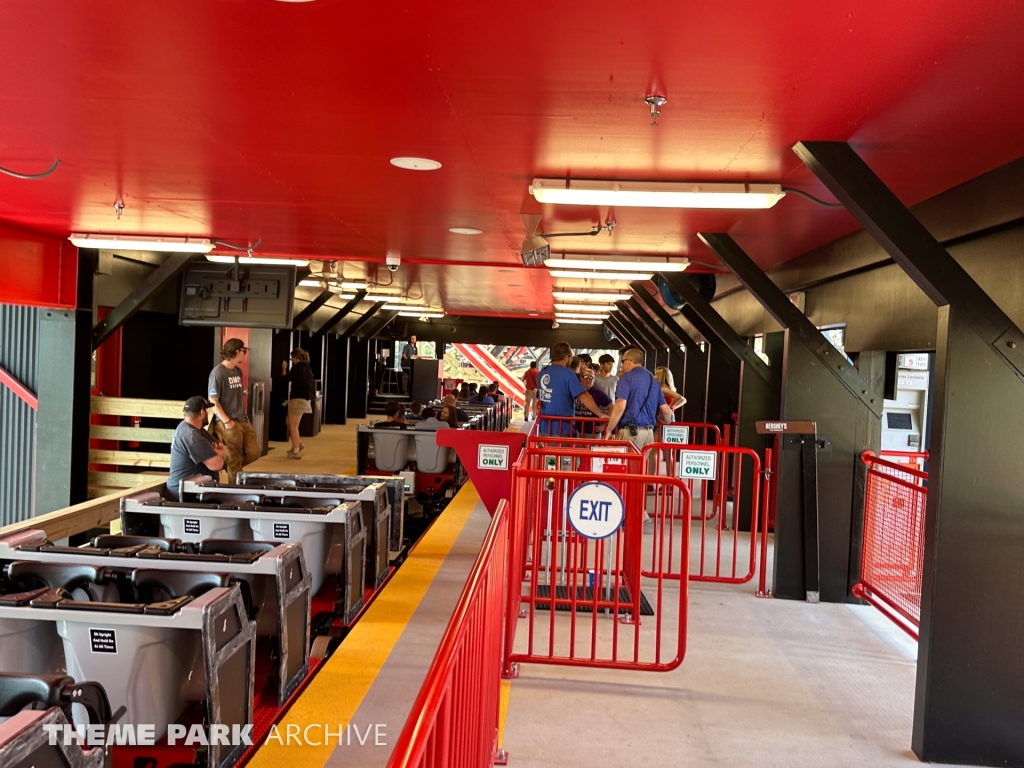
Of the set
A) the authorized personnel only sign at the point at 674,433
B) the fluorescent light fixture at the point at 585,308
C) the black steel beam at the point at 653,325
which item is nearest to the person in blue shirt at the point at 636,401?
the authorized personnel only sign at the point at 674,433

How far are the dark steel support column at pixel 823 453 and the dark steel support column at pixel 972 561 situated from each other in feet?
8.18

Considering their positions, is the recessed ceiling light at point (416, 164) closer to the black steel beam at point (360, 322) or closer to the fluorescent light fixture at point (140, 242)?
the fluorescent light fixture at point (140, 242)

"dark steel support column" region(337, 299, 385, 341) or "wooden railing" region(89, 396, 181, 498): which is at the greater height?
"dark steel support column" region(337, 299, 385, 341)

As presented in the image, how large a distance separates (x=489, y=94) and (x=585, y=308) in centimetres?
1453

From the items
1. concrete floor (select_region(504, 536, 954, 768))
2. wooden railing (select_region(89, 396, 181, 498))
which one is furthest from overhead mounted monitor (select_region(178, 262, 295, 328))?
concrete floor (select_region(504, 536, 954, 768))

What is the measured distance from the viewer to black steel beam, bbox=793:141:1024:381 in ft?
12.6

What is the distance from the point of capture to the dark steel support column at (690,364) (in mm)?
13414

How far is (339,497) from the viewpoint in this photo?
634 centimetres

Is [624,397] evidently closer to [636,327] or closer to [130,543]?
[130,543]

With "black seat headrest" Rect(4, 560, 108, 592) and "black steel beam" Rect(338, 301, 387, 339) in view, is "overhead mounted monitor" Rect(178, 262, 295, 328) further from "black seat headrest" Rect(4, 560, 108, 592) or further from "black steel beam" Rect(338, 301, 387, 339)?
"black steel beam" Rect(338, 301, 387, 339)

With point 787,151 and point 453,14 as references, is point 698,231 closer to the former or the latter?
point 787,151

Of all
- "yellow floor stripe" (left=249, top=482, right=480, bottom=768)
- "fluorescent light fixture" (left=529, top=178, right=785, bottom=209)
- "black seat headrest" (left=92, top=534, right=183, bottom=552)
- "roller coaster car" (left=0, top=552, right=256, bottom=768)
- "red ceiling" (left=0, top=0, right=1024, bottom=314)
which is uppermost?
"red ceiling" (left=0, top=0, right=1024, bottom=314)

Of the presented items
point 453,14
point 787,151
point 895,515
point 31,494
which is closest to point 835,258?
point 895,515

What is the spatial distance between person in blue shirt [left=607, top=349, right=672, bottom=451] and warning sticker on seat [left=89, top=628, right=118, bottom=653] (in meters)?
6.24
